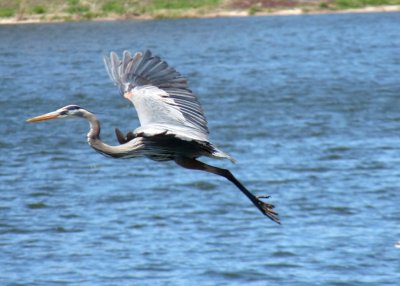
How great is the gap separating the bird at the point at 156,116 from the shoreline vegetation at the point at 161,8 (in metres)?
41.1

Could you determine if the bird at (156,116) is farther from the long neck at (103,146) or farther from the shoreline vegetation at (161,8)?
the shoreline vegetation at (161,8)

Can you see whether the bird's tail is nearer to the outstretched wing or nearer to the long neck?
the outstretched wing

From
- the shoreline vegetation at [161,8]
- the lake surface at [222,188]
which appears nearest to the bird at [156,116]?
the lake surface at [222,188]

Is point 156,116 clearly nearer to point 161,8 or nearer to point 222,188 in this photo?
point 222,188

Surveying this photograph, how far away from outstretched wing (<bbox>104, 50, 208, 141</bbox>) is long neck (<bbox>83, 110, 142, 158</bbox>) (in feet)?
0.60

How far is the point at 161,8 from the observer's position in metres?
50.2

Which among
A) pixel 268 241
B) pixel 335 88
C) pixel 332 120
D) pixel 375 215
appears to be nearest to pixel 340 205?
pixel 375 215

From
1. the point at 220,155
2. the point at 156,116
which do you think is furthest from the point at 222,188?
the point at 220,155

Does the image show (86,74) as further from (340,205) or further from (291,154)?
(340,205)

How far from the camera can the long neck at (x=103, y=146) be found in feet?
23.7

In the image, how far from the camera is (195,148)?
7.54 meters

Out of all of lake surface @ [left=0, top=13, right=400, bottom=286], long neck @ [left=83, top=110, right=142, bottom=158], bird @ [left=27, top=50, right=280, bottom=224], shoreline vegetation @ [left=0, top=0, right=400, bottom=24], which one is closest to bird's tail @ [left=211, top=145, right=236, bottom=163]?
bird @ [left=27, top=50, right=280, bottom=224]

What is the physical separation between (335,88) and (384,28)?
17892 mm

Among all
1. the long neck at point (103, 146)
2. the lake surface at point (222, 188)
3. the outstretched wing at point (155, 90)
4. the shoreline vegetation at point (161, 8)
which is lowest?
the shoreline vegetation at point (161, 8)
